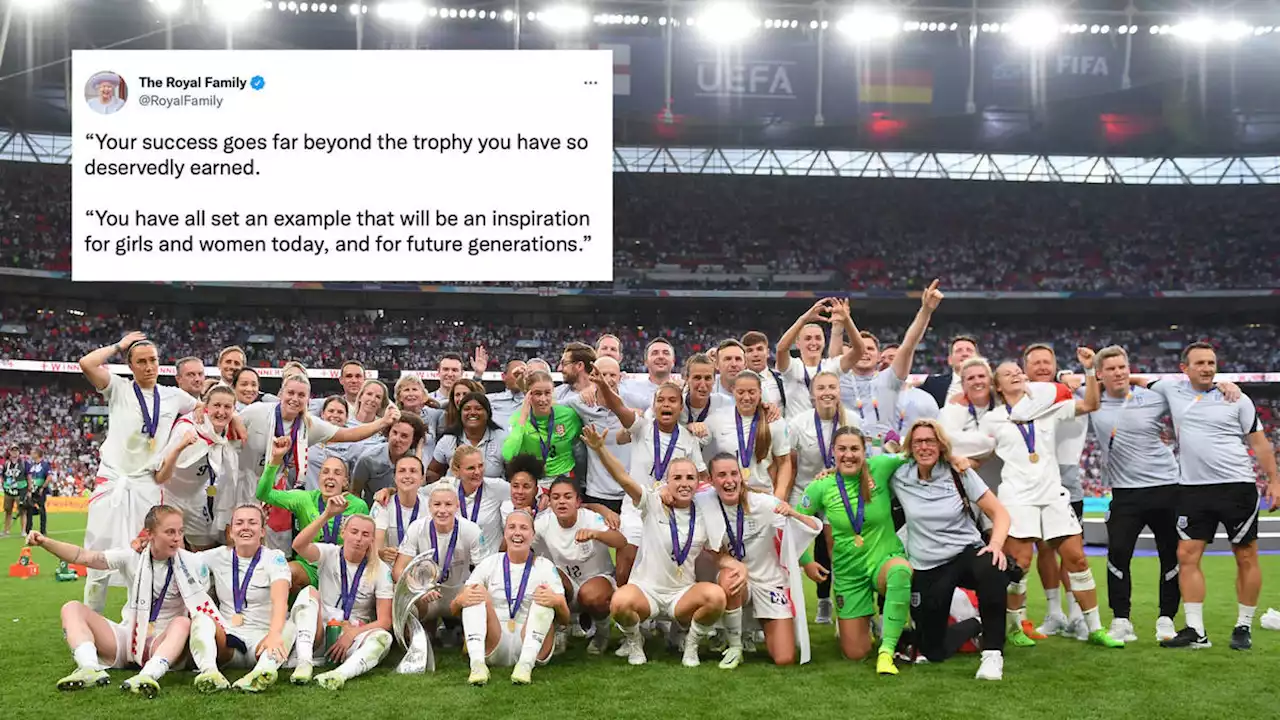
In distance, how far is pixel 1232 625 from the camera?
293 inches

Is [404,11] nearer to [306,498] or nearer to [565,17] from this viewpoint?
[565,17]

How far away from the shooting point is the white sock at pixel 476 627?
554 cm

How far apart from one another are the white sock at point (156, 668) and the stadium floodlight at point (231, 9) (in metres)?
28.5

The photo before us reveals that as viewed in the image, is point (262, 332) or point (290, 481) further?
point (262, 332)

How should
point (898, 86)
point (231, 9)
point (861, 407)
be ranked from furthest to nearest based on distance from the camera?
point (898, 86), point (231, 9), point (861, 407)

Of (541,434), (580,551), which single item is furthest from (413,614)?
(541,434)

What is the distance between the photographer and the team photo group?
567 centimetres

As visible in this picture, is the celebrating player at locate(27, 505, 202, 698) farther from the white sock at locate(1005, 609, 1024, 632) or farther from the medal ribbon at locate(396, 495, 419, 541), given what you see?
the white sock at locate(1005, 609, 1024, 632)

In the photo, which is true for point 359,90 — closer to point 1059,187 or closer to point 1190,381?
point 1190,381

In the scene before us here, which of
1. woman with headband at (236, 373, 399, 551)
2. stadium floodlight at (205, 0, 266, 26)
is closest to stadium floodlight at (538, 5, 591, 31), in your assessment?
stadium floodlight at (205, 0, 266, 26)

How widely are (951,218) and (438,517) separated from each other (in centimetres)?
3904

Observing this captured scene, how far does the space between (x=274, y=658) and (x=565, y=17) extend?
96.7ft

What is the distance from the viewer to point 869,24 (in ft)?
105

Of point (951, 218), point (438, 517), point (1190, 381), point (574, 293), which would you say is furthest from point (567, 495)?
point (951, 218)
